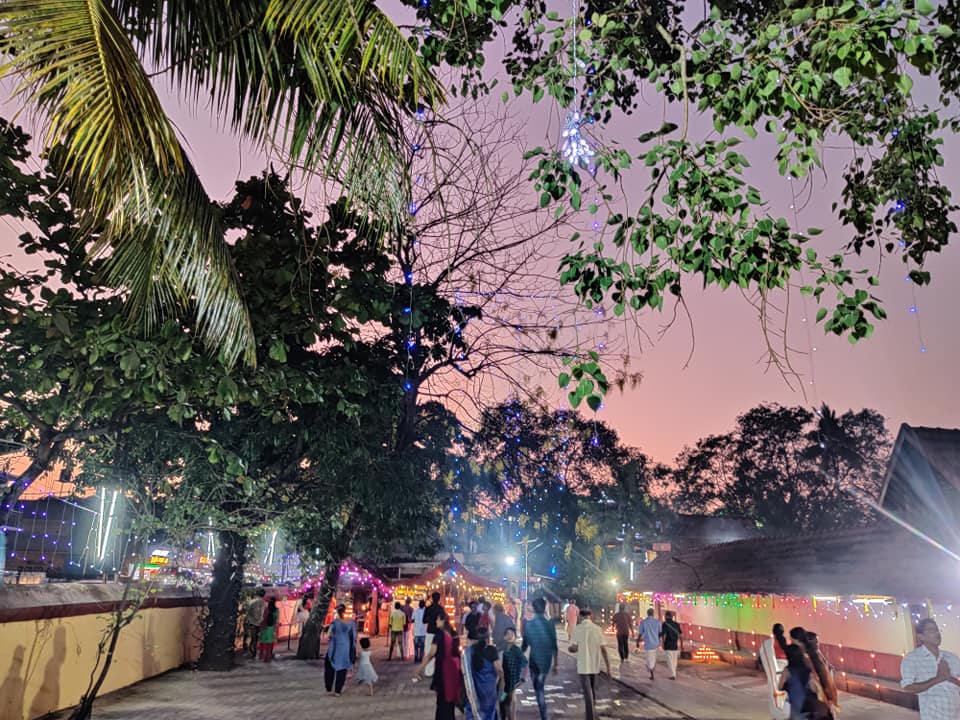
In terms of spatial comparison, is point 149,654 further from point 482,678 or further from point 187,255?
point 187,255

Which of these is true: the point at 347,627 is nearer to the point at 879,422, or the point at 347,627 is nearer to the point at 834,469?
the point at 834,469

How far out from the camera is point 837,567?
1585cm

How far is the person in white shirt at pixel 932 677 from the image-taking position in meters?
5.79

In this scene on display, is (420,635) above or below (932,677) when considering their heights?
below

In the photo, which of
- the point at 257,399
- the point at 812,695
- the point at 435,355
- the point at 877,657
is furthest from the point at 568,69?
the point at 877,657

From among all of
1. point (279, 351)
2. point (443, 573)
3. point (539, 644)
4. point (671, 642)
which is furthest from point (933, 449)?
point (443, 573)

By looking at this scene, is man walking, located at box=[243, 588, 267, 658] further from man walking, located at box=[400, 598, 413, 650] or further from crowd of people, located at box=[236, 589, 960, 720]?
crowd of people, located at box=[236, 589, 960, 720]

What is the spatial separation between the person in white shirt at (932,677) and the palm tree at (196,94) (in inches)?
231

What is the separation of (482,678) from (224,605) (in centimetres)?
997

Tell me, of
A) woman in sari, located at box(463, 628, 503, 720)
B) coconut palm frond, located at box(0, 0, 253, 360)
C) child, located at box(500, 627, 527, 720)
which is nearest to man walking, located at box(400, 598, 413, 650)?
child, located at box(500, 627, 527, 720)

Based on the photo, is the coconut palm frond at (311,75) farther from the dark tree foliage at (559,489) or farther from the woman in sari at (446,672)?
the dark tree foliage at (559,489)

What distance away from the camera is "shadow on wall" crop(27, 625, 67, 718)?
9273 mm

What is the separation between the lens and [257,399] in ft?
26.7

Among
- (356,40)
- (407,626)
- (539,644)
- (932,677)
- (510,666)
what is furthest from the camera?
(407,626)
